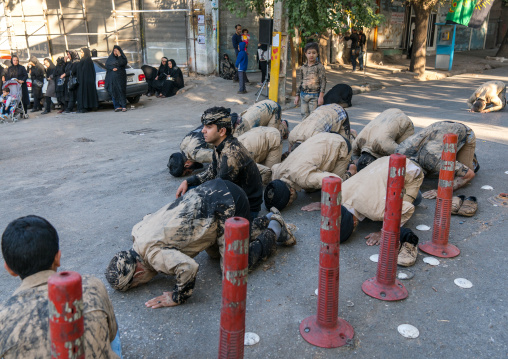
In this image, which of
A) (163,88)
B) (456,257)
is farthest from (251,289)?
(163,88)

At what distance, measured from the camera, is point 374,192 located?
423cm

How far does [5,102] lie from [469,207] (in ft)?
36.5

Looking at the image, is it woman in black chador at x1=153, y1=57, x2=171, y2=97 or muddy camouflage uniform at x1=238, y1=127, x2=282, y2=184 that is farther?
woman in black chador at x1=153, y1=57, x2=171, y2=97

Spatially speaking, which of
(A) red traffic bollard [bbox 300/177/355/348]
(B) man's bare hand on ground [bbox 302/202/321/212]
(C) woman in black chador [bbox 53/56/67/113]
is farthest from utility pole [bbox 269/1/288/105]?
(A) red traffic bollard [bbox 300/177/355/348]

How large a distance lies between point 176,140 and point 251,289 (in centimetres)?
550

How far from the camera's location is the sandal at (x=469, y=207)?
459cm

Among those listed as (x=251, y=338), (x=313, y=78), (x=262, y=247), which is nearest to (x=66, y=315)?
(x=251, y=338)

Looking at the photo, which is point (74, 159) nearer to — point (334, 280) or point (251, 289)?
point (251, 289)

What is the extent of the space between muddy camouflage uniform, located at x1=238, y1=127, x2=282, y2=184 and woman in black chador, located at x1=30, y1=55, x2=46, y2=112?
30.8 ft

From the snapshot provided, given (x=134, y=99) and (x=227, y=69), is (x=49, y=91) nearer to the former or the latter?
(x=134, y=99)

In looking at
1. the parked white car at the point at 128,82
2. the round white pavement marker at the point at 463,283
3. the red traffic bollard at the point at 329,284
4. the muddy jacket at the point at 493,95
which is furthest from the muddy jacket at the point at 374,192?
the parked white car at the point at 128,82

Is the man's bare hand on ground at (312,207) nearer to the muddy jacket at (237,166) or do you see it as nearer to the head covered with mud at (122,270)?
the muddy jacket at (237,166)

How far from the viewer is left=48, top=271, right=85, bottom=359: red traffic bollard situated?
4.68 ft

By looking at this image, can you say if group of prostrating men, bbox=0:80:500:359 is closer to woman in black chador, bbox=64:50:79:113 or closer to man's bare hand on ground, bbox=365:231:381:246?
man's bare hand on ground, bbox=365:231:381:246
